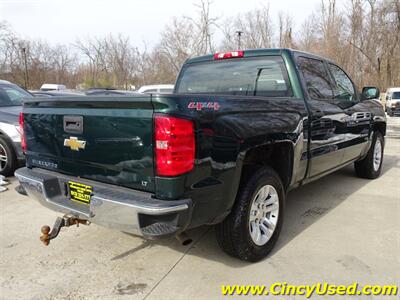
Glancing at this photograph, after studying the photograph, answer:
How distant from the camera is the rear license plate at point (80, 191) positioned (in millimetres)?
2581

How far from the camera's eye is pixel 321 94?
4.00 metres

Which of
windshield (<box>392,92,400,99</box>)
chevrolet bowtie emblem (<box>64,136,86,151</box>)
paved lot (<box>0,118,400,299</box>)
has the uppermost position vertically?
windshield (<box>392,92,400,99</box>)

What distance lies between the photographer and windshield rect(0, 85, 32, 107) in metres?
6.36

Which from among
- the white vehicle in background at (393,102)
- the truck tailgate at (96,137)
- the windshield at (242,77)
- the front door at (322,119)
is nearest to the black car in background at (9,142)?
the truck tailgate at (96,137)

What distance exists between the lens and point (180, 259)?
10.2 ft

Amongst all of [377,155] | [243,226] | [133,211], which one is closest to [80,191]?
[133,211]

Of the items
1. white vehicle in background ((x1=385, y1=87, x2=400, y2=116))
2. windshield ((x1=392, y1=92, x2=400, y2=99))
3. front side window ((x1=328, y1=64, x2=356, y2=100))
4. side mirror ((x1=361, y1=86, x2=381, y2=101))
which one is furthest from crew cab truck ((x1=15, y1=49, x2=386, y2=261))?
windshield ((x1=392, y1=92, x2=400, y2=99))

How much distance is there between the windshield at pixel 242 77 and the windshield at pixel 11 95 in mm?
3861

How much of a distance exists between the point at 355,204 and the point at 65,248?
3.59 meters

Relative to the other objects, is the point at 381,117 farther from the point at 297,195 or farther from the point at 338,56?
the point at 338,56

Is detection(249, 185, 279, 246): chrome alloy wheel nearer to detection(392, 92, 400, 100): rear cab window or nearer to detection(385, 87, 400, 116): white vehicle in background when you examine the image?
detection(385, 87, 400, 116): white vehicle in background

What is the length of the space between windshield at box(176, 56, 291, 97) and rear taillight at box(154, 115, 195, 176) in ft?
5.69

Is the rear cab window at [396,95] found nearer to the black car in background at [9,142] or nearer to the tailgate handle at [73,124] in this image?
the black car in background at [9,142]

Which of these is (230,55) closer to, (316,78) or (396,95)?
(316,78)
